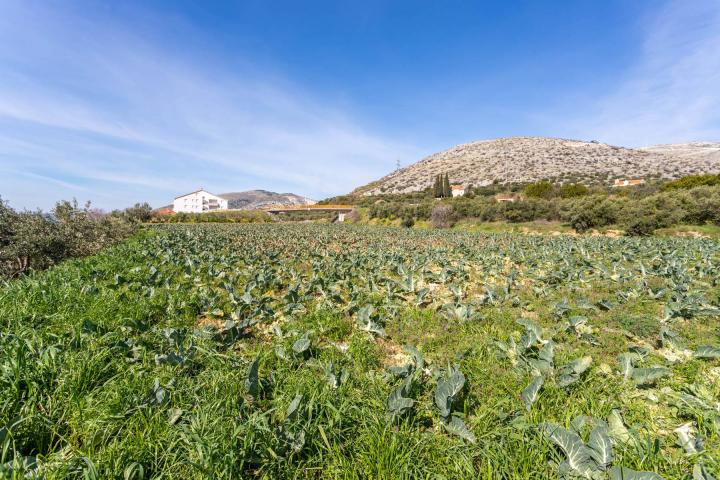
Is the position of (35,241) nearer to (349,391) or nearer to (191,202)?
(349,391)

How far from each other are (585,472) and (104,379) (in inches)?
191

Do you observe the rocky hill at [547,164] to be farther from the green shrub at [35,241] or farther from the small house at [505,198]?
the green shrub at [35,241]

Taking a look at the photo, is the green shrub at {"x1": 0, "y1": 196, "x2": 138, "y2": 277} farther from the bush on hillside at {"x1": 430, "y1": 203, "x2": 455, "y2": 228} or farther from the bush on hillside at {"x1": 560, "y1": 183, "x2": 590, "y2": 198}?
the bush on hillside at {"x1": 560, "y1": 183, "x2": 590, "y2": 198}

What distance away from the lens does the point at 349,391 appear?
3.43 m

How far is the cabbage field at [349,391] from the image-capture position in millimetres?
2371

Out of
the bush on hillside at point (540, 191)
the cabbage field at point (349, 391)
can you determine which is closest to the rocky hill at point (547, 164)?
the bush on hillside at point (540, 191)

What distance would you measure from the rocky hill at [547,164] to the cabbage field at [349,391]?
296 ft

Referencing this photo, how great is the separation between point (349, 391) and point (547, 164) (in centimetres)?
11969

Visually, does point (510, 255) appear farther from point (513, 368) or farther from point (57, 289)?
point (57, 289)

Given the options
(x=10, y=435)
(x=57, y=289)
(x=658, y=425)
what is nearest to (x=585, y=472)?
(x=658, y=425)

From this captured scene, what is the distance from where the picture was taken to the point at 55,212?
56.0 feet

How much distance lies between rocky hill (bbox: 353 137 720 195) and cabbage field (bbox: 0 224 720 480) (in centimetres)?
9021

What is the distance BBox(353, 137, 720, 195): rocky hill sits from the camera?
8456 cm

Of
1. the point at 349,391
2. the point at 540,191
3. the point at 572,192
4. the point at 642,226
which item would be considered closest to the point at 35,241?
the point at 349,391
